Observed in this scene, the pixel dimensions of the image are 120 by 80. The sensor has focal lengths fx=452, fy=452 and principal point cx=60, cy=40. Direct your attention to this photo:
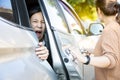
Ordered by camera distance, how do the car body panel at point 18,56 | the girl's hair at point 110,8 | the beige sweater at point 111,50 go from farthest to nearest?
the girl's hair at point 110,8 → the beige sweater at point 111,50 → the car body panel at point 18,56

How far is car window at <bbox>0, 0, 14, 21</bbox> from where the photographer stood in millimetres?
2733

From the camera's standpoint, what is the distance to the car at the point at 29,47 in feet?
7.40

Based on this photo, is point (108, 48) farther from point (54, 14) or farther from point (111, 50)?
point (54, 14)

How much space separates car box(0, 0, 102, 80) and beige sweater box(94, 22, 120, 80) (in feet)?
0.89

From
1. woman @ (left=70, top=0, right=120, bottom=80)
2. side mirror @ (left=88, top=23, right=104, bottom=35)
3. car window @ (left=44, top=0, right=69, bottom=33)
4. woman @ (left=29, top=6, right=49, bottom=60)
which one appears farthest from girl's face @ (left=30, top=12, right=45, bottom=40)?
side mirror @ (left=88, top=23, right=104, bottom=35)

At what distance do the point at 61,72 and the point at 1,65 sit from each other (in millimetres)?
1589

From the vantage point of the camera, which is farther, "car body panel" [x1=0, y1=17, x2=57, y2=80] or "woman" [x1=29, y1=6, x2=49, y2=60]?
"woman" [x1=29, y1=6, x2=49, y2=60]

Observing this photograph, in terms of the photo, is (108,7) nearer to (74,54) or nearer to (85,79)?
(74,54)

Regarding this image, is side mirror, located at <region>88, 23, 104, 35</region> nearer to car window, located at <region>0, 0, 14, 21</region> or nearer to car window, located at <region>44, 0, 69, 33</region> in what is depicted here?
car window, located at <region>44, 0, 69, 33</region>

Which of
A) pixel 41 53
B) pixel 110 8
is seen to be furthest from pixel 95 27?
pixel 41 53

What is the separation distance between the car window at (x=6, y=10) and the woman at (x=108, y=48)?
0.55m

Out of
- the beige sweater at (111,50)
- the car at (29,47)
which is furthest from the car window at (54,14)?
the beige sweater at (111,50)

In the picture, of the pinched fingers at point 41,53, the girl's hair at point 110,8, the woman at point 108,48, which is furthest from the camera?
the girl's hair at point 110,8

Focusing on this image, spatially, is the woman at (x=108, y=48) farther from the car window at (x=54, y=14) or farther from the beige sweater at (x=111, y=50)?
the car window at (x=54, y=14)
